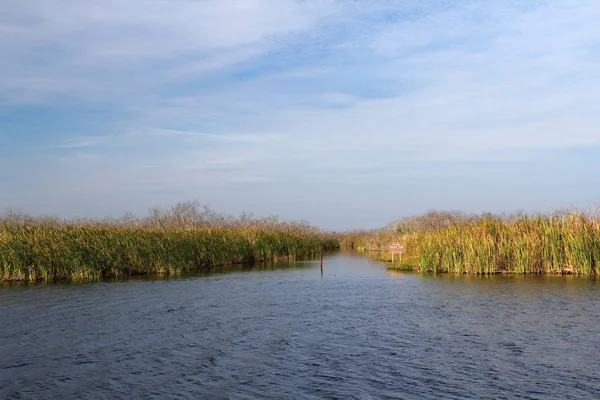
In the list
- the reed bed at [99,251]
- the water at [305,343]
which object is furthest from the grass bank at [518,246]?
the reed bed at [99,251]

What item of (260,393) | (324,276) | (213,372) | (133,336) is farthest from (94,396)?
(324,276)

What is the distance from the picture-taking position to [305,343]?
45.8ft

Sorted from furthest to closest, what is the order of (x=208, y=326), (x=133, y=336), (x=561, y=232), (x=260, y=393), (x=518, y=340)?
(x=561, y=232), (x=208, y=326), (x=133, y=336), (x=518, y=340), (x=260, y=393)

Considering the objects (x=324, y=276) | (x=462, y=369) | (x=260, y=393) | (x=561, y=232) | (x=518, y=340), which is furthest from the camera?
(x=324, y=276)

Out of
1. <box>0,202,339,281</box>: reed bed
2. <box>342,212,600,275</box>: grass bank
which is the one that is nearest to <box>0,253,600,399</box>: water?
<box>342,212,600,275</box>: grass bank

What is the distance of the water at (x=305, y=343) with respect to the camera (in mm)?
10383

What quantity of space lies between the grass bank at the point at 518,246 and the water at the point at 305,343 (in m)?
4.46

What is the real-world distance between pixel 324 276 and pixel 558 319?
1716cm

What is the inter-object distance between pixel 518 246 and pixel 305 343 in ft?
63.3

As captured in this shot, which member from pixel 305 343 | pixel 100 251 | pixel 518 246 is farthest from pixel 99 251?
pixel 518 246

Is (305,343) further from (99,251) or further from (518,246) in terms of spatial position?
(99,251)

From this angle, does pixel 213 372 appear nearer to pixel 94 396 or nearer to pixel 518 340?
pixel 94 396

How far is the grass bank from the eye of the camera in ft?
90.4

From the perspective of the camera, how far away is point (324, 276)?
31844mm
